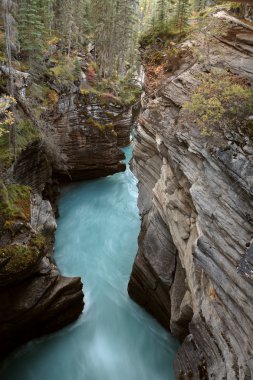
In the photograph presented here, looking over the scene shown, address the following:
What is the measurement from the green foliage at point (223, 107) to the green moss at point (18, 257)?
700 cm

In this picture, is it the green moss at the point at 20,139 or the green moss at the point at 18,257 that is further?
the green moss at the point at 20,139

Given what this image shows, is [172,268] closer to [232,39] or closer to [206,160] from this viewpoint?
[206,160]

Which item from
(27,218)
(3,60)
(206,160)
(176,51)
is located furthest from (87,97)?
(206,160)

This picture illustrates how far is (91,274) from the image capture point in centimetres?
1823

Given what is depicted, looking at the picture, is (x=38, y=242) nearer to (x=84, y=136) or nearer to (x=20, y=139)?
(x=20, y=139)

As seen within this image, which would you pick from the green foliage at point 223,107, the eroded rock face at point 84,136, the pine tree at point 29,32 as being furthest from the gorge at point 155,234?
the pine tree at point 29,32

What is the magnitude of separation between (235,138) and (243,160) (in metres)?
0.80

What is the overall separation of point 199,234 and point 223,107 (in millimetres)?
3426

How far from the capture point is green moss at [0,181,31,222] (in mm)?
12045

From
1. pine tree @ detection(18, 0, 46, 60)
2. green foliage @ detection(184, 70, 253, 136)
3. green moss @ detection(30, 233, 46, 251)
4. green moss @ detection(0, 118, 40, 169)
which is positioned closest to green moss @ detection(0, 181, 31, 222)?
green moss @ detection(30, 233, 46, 251)

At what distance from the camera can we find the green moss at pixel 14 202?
12.0 meters

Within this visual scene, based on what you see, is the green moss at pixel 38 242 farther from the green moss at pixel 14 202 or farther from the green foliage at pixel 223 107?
the green foliage at pixel 223 107

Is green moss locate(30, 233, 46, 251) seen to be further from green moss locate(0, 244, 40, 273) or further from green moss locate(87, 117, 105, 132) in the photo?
green moss locate(87, 117, 105, 132)

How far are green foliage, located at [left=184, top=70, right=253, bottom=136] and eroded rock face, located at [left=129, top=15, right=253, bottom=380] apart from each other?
17.6 inches
